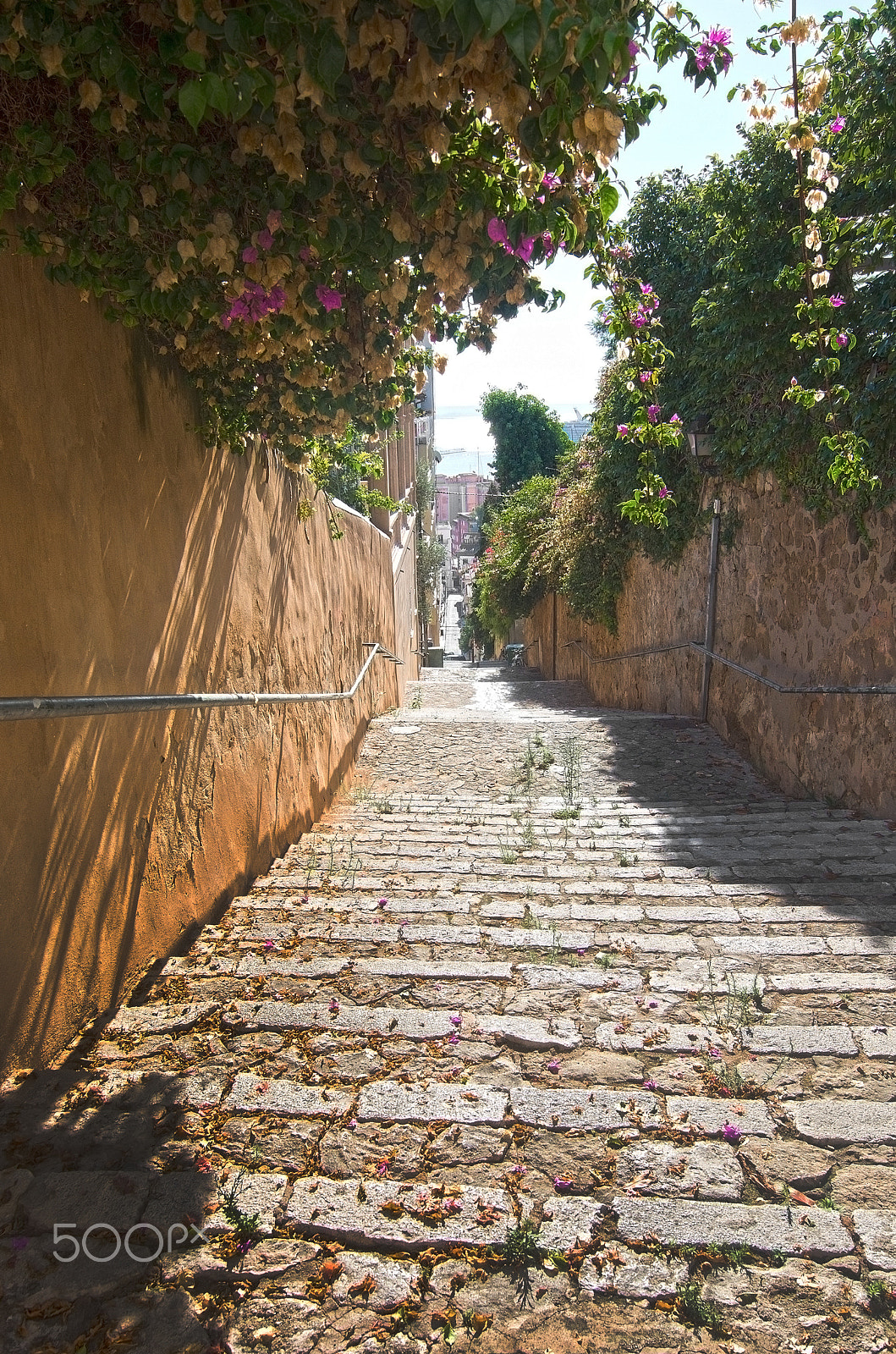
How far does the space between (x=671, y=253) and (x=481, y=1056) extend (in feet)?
27.5

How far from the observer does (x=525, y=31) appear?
1.35 metres

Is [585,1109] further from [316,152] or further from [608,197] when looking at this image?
[316,152]

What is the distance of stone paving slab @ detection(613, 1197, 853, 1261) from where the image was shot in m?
1.74

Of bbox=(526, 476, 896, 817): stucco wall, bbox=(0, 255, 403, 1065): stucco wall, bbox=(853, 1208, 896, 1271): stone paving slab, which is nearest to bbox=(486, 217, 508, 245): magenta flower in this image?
bbox=(0, 255, 403, 1065): stucco wall

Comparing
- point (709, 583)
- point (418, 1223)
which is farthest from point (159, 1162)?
point (709, 583)

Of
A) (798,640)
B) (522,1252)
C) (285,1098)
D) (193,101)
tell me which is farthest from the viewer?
(798,640)

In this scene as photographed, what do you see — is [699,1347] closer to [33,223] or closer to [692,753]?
[33,223]

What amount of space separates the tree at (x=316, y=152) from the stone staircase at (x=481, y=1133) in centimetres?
202

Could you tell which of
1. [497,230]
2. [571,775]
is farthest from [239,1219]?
[571,775]

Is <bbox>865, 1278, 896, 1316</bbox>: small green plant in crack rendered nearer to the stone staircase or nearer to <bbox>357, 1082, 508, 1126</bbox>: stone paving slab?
the stone staircase

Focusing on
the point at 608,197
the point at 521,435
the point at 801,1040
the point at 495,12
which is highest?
the point at 521,435

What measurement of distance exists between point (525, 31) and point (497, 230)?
2.49 feet

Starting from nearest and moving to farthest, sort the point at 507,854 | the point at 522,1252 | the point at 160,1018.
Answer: the point at 522,1252
the point at 160,1018
the point at 507,854

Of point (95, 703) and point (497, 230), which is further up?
point (497, 230)
